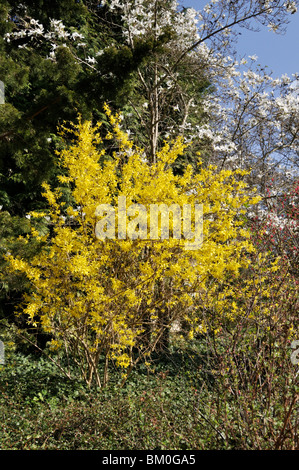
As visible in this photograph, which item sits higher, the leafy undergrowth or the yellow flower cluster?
the yellow flower cluster

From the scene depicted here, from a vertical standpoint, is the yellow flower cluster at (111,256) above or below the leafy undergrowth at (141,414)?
above

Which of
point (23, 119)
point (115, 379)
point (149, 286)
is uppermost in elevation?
point (23, 119)

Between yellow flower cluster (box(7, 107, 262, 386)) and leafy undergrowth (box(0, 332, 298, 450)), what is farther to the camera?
yellow flower cluster (box(7, 107, 262, 386))

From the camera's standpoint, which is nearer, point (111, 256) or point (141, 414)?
point (141, 414)

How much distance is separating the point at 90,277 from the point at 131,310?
73cm

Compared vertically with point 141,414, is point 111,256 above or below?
above

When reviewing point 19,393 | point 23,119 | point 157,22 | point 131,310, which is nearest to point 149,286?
point 131,310

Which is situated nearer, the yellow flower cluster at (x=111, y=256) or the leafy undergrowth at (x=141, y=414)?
the leafy undergrowth at (x=141, y=414)
